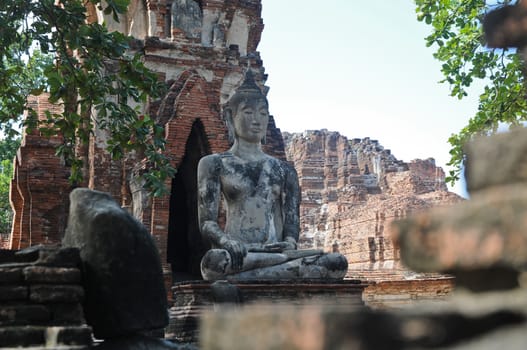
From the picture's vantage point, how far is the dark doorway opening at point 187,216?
11625 millimetres

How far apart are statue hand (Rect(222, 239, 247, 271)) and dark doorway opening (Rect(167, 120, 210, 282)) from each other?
17.5ft

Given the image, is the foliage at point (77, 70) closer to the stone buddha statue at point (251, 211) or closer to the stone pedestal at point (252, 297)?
the stone buddha statue at point (251, 211)

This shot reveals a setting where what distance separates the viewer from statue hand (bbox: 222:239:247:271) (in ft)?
19.8

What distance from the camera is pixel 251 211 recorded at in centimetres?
673

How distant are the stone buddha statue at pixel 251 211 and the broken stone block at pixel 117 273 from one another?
2.54m

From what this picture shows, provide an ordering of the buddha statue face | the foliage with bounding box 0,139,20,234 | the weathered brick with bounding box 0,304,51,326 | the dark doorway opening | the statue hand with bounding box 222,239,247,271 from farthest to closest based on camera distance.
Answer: the foliage with bounding box 0,139,20,234
the dark doorway opening
the buddha statue face
the statue hand with bounding box 222,239,247,271
the weathered brick with bounding box 0,304,51,326

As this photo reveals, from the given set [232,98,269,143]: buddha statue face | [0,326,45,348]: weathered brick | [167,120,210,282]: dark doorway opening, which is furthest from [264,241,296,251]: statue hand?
[167,120,210,282]: dark doorway opening

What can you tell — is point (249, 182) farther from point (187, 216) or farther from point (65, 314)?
point (187, 216)

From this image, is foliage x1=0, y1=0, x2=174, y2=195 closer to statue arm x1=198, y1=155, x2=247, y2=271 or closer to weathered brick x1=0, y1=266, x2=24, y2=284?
statue arm x1=198, y1=155, x2=247, y2=271

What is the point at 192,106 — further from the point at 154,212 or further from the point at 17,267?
the point at 17,267

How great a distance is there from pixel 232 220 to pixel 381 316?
5.65 meters

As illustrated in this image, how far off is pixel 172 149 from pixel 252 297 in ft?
18.9

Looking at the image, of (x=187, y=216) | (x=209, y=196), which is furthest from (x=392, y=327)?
(x=187, y=216)

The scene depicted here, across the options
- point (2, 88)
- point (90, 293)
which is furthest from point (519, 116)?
point (90, 293)
